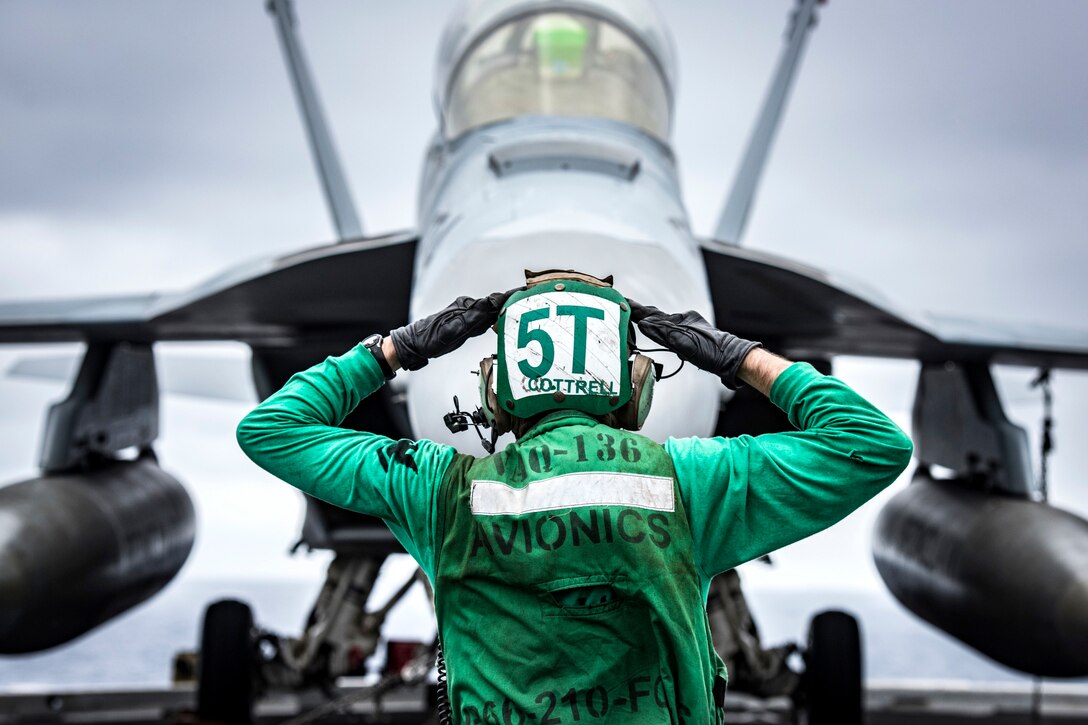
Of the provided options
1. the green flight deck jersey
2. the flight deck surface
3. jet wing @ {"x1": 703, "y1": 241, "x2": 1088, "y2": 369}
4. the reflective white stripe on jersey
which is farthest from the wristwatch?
the flight deck surface

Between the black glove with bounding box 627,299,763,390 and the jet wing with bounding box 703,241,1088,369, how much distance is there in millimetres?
2684

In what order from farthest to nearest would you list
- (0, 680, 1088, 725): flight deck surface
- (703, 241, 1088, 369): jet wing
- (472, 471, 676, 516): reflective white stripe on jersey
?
(0, 680, 1088, 725): flight deck surface
(703, 241, 1088, 369): jet wing
(472, 471, 676, 516): reflective white stripe on jersey

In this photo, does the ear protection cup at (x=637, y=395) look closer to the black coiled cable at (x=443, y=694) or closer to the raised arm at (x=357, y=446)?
the raised arm at (x=357, y=446)

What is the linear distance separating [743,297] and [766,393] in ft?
10.2

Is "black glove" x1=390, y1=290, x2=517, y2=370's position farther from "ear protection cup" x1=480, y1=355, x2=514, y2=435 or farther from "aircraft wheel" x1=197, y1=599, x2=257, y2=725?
"aircraft wheel" x1=197, y1=599, x2=257, y2=725

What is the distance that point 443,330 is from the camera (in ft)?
5.32

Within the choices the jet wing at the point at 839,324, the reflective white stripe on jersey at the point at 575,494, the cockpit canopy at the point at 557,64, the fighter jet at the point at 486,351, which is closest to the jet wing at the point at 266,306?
the fighter jet at the point at 486,351

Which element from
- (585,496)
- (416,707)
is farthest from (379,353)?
(416,707)

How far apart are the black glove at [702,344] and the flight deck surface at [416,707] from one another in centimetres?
725

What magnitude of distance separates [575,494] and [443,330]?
343 mm

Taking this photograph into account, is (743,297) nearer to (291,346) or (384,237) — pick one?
(384,237)

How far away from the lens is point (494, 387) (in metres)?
1.64

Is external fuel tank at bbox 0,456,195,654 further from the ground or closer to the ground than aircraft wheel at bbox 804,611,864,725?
further from the ground

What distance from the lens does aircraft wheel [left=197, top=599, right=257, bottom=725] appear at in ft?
19.6
